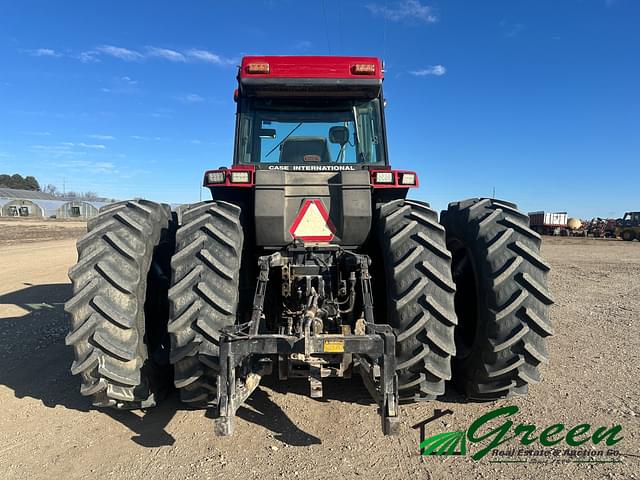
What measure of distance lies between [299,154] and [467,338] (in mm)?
2608

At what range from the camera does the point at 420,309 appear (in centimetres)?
320

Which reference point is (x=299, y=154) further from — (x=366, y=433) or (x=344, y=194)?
(x=366, y=433)

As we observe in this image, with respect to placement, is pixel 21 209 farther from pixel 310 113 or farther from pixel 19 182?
pixel 310 113

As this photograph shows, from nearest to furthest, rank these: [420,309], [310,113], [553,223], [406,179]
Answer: [420,309] → [406,179] → [310,113] → [553,223]

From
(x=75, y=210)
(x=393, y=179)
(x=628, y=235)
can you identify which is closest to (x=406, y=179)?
(x=393, y=179)

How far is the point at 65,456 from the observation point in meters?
3.16

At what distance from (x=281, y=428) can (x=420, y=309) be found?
1.48 m

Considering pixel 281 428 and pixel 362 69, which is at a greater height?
pixel 362 69

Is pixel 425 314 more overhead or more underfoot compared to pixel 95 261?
more underfoot

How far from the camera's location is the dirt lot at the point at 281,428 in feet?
9.72

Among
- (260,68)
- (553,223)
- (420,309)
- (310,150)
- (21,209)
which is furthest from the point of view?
(21,209)

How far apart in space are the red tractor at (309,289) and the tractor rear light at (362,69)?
0.02m

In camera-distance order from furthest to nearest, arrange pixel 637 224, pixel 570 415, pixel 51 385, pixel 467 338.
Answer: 1. pixel 637 224
2. pixel 51 385
3. pixel 467 338
4. pixel 570 415

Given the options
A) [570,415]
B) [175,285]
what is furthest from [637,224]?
[175,285]
